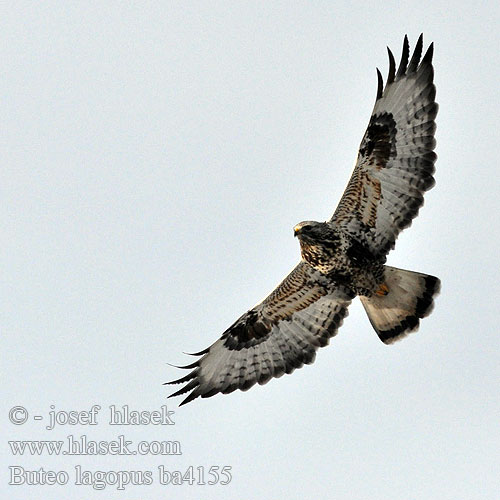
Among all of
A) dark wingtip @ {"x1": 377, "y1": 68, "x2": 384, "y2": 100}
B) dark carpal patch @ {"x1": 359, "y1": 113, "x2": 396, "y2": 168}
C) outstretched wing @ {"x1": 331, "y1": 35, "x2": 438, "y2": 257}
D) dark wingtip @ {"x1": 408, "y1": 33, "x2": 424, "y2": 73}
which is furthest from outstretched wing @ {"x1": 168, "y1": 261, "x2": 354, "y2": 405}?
dark wingtip @ {"x1": 408, "y1": 33, "x2": 424, "y2": 73}

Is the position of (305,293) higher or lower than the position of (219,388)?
higher

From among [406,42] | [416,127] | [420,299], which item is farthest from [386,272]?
[406,42]

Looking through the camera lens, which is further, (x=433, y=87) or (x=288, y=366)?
(x=288, y=366)

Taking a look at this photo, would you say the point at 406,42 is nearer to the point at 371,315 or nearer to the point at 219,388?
the point at 371,315

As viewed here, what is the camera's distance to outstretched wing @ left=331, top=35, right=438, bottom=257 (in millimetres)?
16203

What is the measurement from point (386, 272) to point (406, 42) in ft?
11.4

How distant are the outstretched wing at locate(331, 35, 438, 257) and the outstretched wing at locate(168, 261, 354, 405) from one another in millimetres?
1606

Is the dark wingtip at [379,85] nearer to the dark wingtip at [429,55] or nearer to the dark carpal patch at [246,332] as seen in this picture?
the dark wingtip at [429,55]

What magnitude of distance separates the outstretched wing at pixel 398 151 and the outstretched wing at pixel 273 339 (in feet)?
5.27

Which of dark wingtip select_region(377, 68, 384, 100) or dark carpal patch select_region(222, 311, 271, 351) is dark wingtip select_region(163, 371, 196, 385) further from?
Result: dark wingtip select_region(377, 68, 384, 100)

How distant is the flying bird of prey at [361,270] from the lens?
16266mm

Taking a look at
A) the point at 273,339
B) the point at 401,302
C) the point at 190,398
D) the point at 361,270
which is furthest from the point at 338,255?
the point at 190,398

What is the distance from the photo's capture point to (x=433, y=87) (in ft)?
53.2

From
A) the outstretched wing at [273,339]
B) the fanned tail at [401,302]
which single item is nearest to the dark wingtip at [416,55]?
the fanned tail at [401,302]
